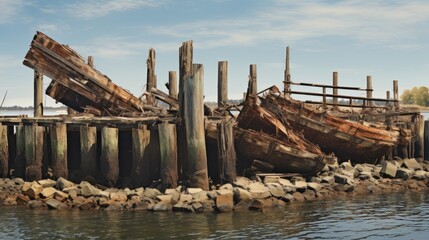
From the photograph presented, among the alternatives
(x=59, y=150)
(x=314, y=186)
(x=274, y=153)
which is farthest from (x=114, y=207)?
(x=314, y=186)

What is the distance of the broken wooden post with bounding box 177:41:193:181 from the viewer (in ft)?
60.9

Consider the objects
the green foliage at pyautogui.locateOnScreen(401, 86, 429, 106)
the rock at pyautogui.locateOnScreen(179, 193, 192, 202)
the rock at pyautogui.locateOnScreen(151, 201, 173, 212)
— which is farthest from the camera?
the green foliage at pyautogui.locateOnScreen(401, 86, 429, 106)

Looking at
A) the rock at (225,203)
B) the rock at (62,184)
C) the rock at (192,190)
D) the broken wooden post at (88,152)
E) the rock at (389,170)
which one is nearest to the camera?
the rock at (225,203)

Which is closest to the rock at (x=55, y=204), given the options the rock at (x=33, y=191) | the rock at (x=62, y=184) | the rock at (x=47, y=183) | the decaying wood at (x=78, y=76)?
the rock at (x=33, y=191)

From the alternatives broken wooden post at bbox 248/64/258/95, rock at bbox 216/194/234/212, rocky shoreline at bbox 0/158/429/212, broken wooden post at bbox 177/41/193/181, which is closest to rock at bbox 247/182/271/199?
rocky shoreline at bbox 0/158/429/212

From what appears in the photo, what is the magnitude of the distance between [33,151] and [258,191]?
307 inches

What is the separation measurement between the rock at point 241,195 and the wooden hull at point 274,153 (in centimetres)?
265

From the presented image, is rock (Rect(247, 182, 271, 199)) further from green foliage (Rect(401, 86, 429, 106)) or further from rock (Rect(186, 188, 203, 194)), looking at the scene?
green foliage (Rect(401, 86, 429, 106))

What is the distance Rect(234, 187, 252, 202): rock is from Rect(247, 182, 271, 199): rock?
30 centimetres

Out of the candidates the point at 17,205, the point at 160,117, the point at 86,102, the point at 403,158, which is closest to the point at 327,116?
the point at 403,158

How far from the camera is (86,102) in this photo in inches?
952

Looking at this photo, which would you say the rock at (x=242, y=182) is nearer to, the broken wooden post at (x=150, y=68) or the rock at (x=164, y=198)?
the rock at (x=164, y=198)

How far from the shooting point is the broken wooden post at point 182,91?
1856 cm

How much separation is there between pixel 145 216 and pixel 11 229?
3417mm
